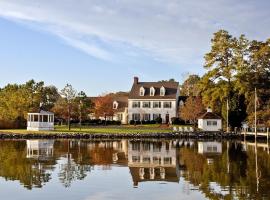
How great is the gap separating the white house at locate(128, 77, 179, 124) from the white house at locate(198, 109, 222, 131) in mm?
16589

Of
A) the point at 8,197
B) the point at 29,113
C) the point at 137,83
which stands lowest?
the point at 8,197

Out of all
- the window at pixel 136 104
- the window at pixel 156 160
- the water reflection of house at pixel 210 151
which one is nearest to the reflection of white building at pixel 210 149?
the water reflection of house at pixel 210 151

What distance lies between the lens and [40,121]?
214 ft

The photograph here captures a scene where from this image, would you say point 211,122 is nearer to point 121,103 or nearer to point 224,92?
point 224,92

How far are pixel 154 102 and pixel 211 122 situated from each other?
1905 cm

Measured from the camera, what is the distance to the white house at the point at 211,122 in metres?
67.3

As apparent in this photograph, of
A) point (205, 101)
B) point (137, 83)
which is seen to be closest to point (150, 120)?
point (137, 83)

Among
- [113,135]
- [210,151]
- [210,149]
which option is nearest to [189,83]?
[113,135]

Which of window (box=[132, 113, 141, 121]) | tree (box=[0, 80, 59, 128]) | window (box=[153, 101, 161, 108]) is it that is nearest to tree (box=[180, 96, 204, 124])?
window (box=[153, 101, 161, 108])

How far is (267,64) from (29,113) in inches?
1363

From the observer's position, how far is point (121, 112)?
9125 cm

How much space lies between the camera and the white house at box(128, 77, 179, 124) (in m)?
84.4

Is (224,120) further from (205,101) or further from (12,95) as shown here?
(12,95)

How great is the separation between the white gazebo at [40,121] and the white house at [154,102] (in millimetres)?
22965
